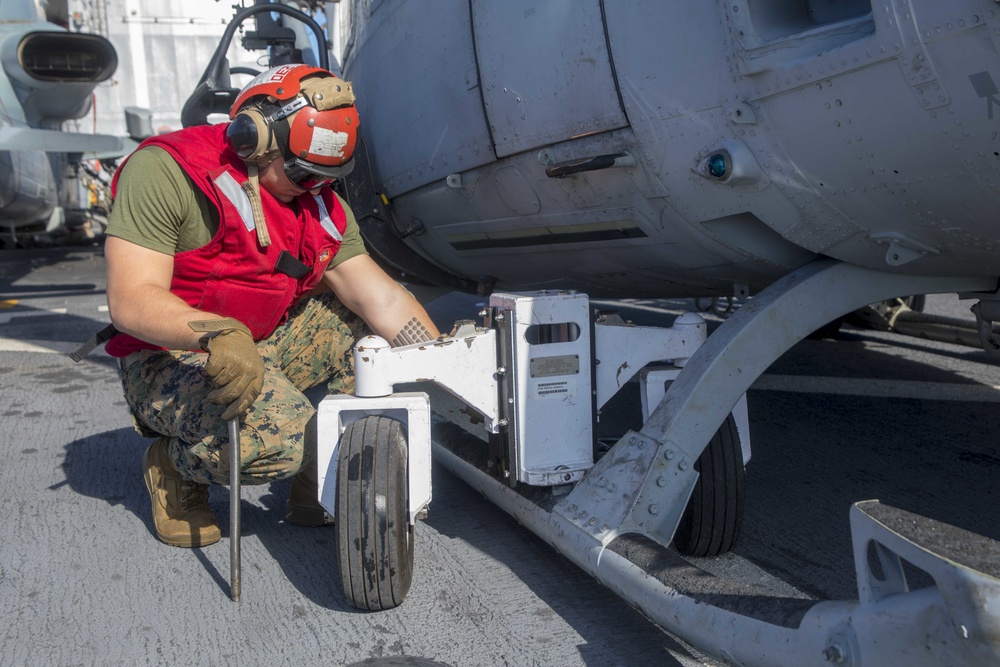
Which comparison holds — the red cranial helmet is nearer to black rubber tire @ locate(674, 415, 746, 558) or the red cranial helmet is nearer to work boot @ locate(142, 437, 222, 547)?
work boot @ locate(142, 437, 222, 547)

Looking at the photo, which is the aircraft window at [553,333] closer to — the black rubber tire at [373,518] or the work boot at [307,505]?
the black rubber tire at [373,518]

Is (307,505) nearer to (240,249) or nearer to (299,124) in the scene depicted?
(240,249)

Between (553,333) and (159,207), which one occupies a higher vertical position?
(159,207)

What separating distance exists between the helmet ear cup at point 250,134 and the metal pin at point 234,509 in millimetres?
673

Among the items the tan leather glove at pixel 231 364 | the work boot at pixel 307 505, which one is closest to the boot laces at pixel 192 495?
the work boot at pixel 307 505

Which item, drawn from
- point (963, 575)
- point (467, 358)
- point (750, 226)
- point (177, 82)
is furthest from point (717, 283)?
point (177, 82)

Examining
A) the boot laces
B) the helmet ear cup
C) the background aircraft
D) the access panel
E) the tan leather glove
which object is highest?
the background aircraft

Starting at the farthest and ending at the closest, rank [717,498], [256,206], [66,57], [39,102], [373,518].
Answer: [39,102] → [66,57] → [256,206] → [717,498] → [373,518]

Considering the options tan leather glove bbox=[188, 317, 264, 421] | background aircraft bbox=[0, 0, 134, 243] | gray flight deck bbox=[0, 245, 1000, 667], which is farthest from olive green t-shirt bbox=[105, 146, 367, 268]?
background aircraft bbox=[0, 0, 134, 243]

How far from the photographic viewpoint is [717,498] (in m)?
2.31

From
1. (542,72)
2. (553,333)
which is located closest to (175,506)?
(553,333)

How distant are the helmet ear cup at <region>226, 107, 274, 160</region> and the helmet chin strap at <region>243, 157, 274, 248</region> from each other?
4.1 inches

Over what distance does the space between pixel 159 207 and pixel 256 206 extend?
244 mm

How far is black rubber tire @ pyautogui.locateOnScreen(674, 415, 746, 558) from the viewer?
2.31m
